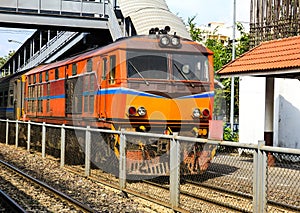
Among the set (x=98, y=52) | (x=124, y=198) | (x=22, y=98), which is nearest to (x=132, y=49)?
(x=98, y=52)

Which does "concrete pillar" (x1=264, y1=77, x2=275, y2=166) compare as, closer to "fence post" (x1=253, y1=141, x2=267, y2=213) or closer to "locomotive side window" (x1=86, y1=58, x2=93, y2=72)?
"locomotive side window" (x1=86, y1=58, x2=93, y2=72)

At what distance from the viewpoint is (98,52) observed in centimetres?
1273

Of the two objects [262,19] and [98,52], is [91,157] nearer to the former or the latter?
[98,52]

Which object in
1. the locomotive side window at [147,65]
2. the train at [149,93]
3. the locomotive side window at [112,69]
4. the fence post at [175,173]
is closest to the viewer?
the fence post at [175,173]

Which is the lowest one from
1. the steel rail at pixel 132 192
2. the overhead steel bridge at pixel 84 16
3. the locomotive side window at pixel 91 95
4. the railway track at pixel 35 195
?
the railway track at pixel 35 195

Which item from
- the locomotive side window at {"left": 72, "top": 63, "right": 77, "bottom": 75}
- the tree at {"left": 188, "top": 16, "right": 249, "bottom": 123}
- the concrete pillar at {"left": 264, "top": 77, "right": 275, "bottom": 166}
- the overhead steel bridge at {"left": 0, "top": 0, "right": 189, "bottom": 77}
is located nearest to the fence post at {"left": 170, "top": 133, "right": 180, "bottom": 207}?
the locomotive side window at {"left": 72, "top": 63, "right": 77, "bottom": 75}

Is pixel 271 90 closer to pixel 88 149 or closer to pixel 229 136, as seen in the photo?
pixel 88 149

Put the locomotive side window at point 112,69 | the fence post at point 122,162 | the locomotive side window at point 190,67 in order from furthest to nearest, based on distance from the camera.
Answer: the locomotive side window at point 190,67 → the locomotive side window at point 112,69 → the fence post at point 122,162

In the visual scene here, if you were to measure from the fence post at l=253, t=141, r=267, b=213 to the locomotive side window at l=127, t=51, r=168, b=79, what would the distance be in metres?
5.26

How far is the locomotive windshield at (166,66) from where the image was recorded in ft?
38.4

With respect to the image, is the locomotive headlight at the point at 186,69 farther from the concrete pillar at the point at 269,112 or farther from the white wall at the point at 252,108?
the white wall at the point at 252,108

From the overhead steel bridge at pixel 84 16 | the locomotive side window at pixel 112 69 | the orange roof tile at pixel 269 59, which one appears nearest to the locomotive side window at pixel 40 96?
the orange roof tile at pixel 269 59

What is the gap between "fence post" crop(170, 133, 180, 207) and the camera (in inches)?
342

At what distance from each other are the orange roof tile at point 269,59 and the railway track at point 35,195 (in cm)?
667
